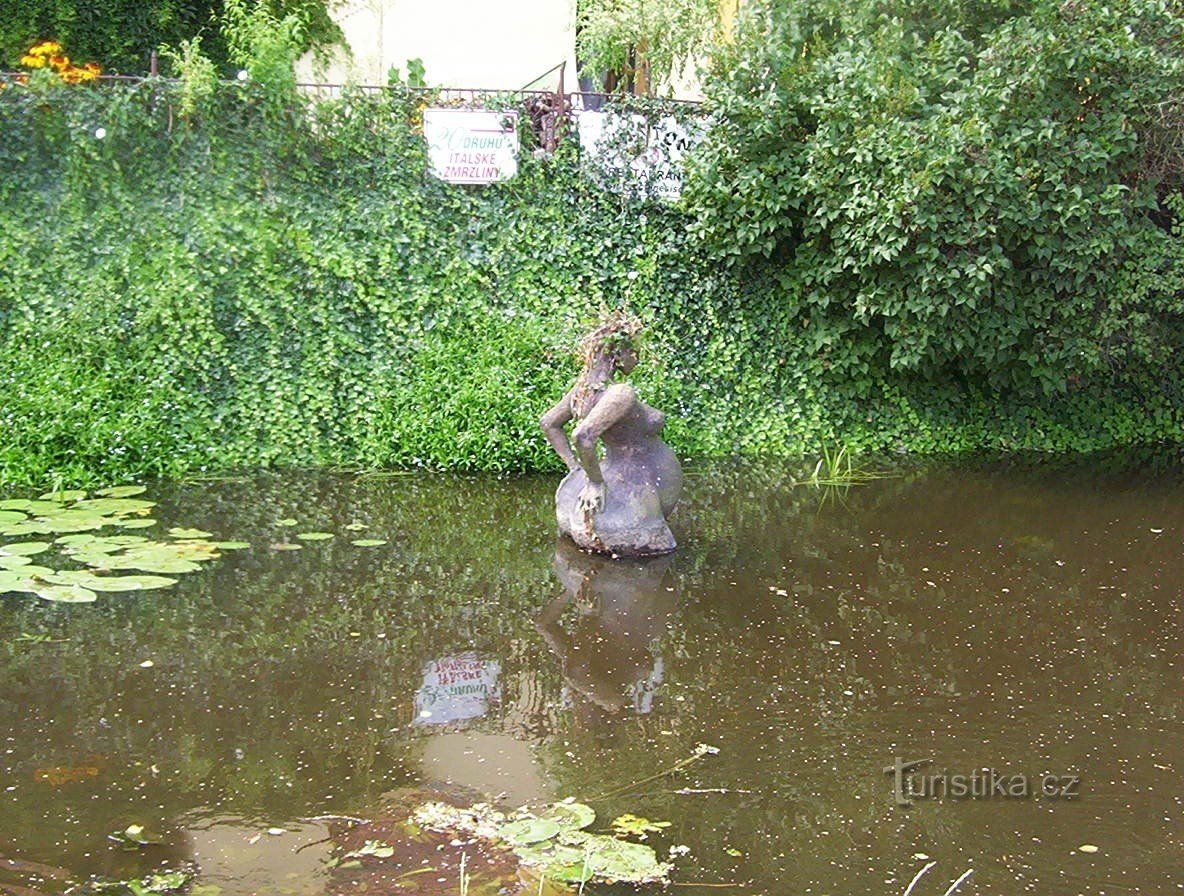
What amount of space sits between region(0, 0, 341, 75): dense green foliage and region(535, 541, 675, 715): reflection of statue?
821cm

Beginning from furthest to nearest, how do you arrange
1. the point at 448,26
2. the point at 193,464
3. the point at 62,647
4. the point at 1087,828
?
the point at 448,26, the point at 193,464, the point at 62,647, the point at 1087,828

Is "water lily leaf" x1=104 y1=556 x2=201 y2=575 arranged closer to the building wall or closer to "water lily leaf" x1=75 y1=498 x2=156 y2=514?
"water lily leaf" x1=75 y1=498 x2=156 y2=514

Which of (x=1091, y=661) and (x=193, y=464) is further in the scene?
(x=193, y=464)

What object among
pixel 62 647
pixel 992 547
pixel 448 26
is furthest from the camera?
pixel 448 26

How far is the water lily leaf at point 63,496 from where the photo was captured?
8797 millimetres

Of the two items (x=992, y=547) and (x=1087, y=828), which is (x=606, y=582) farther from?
(x=1087, y=828)

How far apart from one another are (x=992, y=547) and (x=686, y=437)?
3030 millimetres

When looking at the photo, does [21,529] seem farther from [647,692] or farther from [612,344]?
[647,692]

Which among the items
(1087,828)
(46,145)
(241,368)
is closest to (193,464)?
(241,368)

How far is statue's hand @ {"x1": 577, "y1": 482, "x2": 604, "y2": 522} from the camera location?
800cm

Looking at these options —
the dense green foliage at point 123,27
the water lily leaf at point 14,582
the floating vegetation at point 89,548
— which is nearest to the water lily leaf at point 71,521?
the floating vegetation at point 89,548

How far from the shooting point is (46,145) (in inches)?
414

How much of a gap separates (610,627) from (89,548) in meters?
3.13

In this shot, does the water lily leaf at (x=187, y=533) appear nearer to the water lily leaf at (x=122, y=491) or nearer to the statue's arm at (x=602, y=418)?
the water lily leaf at (x=122, y=491)
